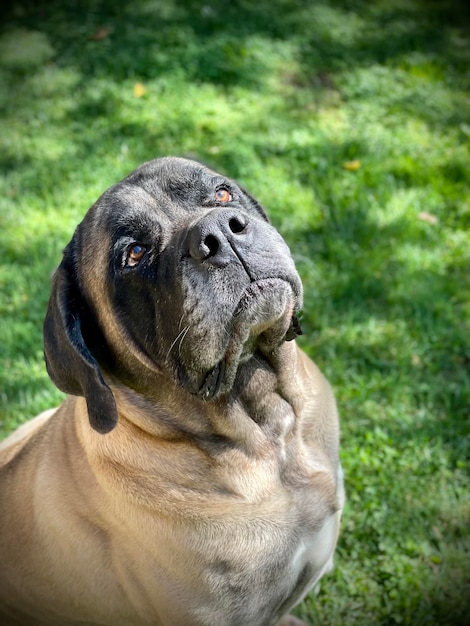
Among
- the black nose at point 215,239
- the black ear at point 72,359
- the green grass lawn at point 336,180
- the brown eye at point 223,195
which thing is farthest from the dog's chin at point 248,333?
the green grass lawn at point 336,180

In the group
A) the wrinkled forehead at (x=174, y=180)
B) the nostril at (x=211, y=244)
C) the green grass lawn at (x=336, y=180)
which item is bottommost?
the green grass lawn at (x=336, y=180)

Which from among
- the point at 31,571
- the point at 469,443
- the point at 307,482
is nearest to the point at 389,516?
the point at 469,443

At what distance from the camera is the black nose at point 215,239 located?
2438 millimetres

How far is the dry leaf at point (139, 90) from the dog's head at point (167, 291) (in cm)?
381

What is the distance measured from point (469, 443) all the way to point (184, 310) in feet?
7.62

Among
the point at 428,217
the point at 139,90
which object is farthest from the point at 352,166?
the point at 139,90

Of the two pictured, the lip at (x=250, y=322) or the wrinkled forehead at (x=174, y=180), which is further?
the wrinkled forehead at (x=174, y=180)

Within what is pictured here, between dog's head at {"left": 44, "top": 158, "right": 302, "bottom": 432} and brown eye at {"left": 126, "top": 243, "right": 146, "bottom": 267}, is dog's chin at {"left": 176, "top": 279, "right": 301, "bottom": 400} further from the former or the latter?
brown eye at {"left": 126, "top": 243, "right": 146, "bottom": 267}

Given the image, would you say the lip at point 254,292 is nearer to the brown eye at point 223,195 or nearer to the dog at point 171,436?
the dog at point 171,436

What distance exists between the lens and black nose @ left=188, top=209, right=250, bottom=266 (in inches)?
96.0

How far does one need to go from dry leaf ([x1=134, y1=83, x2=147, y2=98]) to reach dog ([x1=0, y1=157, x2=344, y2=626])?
381 cm

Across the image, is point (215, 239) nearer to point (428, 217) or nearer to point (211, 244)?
point (211, 244)

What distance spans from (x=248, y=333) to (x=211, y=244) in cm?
36

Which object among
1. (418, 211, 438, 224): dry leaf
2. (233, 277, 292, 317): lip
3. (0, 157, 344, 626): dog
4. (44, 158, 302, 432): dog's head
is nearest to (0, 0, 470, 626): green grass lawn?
(418, 211, 438, 224): dry leaf
